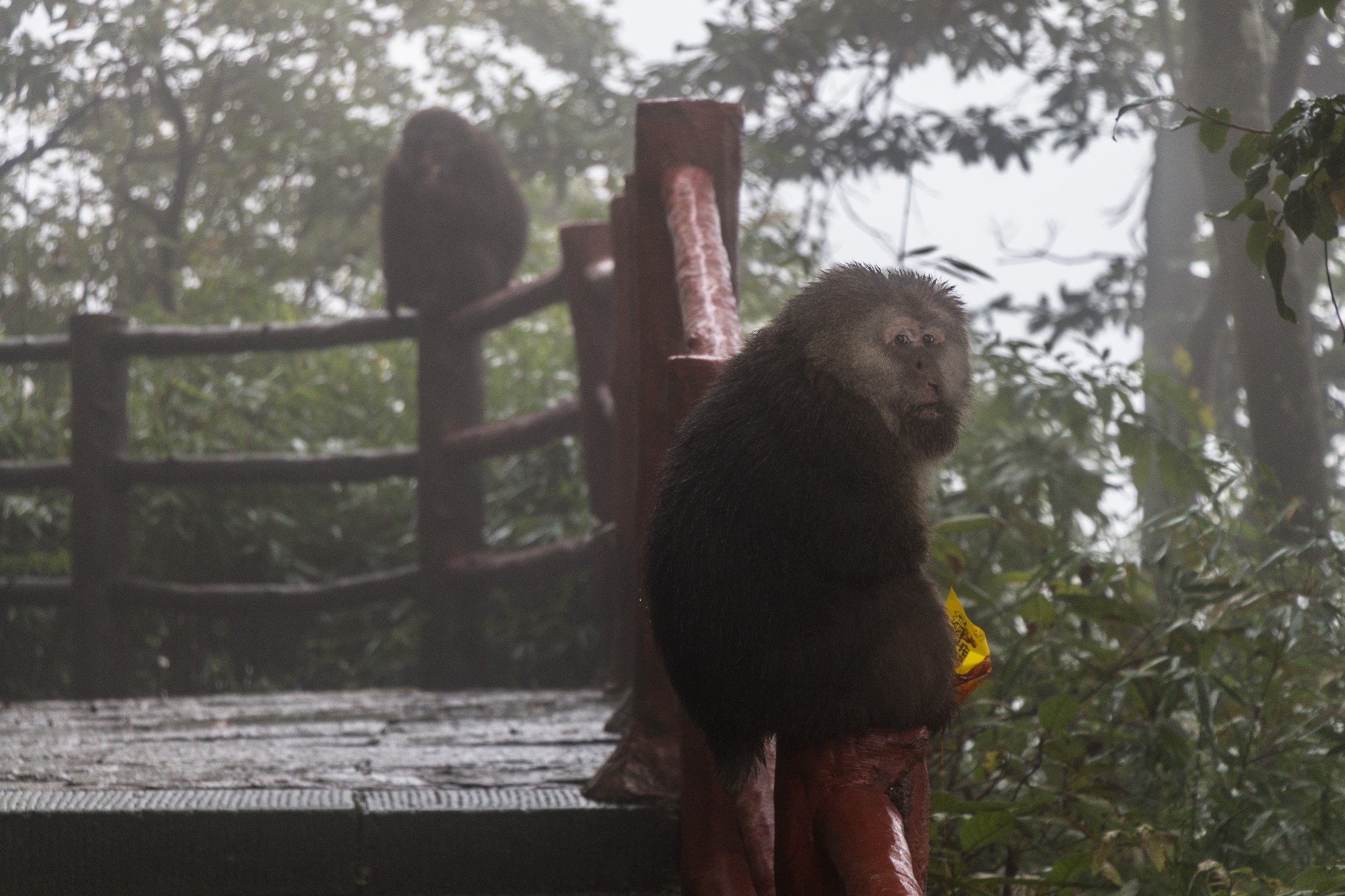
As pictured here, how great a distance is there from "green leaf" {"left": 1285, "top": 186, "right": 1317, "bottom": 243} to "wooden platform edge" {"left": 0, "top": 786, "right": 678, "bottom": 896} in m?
1.06

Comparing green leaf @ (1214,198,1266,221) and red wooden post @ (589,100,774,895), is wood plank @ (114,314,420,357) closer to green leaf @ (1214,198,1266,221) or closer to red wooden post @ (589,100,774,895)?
red wooden post @ (589,100,774,895)

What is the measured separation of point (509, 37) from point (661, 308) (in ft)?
21.7

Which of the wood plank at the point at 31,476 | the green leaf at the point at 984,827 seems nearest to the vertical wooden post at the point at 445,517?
the wood plank at the point at 31,476

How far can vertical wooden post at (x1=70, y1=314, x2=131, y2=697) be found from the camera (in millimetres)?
3816

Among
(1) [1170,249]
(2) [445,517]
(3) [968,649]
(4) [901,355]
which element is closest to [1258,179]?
(4) [901,355]

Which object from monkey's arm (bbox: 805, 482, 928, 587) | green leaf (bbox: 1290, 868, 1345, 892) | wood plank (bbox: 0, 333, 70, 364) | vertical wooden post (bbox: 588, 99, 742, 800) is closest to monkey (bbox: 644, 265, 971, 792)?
monkey's arm (bbox: 805, 482, 928, 587)

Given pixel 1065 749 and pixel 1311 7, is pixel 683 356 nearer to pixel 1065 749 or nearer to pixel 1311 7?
pixel 1311 7

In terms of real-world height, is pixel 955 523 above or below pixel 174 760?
above

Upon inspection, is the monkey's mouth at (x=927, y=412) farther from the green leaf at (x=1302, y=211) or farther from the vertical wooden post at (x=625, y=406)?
the vertical wooden post at (x=625, y=406)

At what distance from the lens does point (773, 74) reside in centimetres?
510

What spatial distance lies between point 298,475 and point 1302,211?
3189 mm

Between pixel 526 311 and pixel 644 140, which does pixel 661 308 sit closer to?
pixel 644 140

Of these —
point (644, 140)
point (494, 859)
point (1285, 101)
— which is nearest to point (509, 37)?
point (1285, 101)

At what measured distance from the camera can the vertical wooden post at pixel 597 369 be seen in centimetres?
323
